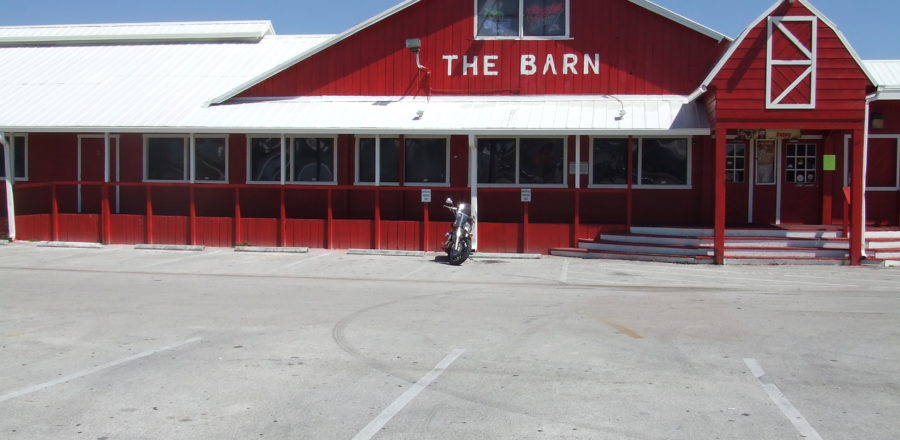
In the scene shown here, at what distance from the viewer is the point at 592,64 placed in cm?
1920

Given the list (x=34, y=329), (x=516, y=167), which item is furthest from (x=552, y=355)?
(x=516, y=167)

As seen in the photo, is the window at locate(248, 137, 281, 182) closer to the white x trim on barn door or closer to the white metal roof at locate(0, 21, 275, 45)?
the white metal roof at locate(0, 21, 275, 45)

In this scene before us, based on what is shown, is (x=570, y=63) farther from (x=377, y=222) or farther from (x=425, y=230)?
(x=377, y=222)

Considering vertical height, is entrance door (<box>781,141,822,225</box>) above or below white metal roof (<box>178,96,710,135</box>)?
below

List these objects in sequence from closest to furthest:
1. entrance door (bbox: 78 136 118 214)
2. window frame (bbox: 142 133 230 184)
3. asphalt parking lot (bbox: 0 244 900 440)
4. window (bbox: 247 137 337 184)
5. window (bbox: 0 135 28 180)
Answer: asphalt parking lot (bbox: 0 244 900 440) → window (bbox: 247 137 337 184) → window frame (bbox: 142 133 230 184) → entrance door (bbox: 78 136 118 214) → window (bbox: 0 135 28 180)

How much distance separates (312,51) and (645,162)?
8243 millimetres

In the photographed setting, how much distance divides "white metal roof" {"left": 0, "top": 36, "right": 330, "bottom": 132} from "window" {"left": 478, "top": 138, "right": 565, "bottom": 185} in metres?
7.14

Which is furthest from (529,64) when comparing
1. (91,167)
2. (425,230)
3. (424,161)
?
(91,167)

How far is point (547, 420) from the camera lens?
6004mm

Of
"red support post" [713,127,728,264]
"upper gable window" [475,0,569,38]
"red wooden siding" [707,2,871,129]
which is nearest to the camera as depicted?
"red wooden siding" [707,2,871,129]

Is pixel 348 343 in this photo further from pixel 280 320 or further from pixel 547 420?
pixel 547 420

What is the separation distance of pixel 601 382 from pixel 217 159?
15809mm

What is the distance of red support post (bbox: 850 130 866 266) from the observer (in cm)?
1612

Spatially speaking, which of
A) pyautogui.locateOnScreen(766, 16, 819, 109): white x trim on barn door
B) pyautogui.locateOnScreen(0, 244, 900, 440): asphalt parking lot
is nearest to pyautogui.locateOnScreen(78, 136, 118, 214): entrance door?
pyautogui.locateOnScreen(0, 244, 900, 440): asphalt parking lot
